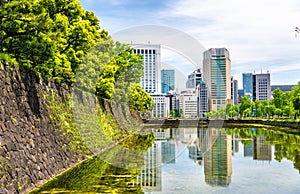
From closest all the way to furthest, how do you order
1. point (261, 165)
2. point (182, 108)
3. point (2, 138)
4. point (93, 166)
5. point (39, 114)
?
point (2, 138) → point (39, 114) → point (93, 166) → point (261, 165) → point (182, 108)

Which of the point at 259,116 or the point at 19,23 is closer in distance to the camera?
the point at 19,23

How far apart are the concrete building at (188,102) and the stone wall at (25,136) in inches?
4376

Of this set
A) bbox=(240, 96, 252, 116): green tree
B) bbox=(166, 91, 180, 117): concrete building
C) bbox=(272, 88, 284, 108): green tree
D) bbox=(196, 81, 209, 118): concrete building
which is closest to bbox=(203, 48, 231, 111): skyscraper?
bbox=(196, 81, 209, 118): concrete building

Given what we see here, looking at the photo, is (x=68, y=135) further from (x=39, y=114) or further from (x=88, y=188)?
(x=88, y=188)

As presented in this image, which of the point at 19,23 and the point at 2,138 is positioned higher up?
the point at 19,23

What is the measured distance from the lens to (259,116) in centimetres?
10650

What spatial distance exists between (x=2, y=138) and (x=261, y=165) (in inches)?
526

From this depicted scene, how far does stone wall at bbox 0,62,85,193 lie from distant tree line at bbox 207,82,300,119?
43973 mm

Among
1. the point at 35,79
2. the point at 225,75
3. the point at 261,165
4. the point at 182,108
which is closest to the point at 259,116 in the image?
the point at 182,108

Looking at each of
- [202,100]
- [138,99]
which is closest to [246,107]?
[138,99]

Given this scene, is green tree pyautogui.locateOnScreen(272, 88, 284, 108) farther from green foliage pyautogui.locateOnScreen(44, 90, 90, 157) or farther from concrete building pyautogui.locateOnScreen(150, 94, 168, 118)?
green foliage pyautogui.locateOnScreen(44, 90, 90, 157)

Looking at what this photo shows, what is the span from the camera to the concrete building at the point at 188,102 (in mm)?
129000

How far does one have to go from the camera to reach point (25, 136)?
44.3 feet

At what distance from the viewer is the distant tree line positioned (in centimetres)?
6237
